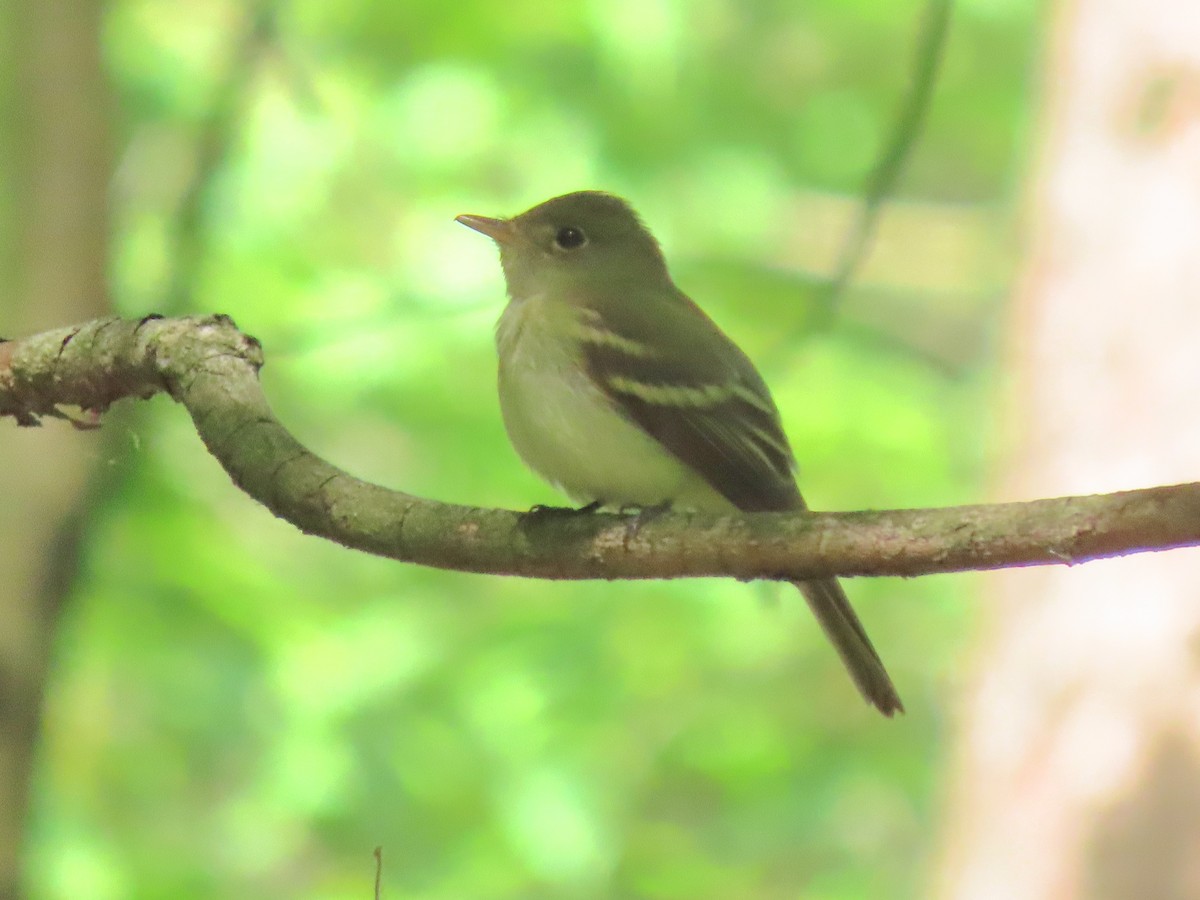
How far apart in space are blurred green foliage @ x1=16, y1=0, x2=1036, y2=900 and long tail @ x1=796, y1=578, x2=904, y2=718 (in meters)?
2.54

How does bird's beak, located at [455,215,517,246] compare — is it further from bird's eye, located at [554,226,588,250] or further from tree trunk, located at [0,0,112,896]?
tree trunk, located at [0,0,112,896]

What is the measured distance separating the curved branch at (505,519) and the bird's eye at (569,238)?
169 centimetres

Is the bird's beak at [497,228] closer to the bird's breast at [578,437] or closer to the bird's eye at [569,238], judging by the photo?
the bird's eye at [569,238]

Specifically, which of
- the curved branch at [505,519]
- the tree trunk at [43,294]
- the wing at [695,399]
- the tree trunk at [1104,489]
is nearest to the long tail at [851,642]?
the wing at [695,399]

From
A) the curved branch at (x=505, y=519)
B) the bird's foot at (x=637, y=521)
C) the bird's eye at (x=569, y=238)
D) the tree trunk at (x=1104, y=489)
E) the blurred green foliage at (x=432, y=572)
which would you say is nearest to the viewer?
the curved branch at (x=505, y=519)

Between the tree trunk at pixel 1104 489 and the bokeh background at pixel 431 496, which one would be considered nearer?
the tree trunk at pixel 1104 489

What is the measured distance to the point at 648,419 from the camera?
3.56 meters

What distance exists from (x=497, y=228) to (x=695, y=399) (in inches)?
46.5

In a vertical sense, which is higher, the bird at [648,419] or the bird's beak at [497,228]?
the bird's beak at [497,228]

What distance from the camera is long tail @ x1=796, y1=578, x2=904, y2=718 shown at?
323 centimetres

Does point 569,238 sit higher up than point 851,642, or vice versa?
point 569,238

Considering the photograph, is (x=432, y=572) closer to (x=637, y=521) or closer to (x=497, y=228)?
(x=497, y=228)

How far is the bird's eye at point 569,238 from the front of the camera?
4570mm

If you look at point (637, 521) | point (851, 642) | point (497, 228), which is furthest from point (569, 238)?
point (637, 521)
